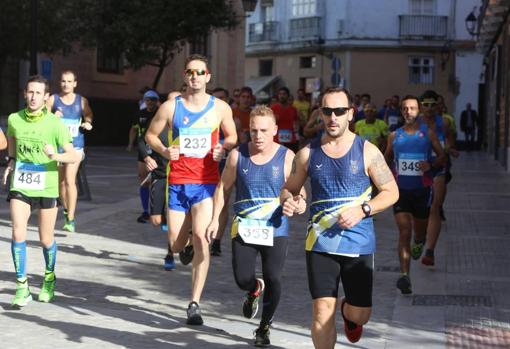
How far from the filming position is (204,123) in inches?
332

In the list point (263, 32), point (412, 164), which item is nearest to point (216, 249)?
point (412, 164)

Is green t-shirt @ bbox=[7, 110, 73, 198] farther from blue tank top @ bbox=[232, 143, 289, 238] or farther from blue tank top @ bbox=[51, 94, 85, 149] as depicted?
blue tank top @ bbox=[51, 94, 85, 149]

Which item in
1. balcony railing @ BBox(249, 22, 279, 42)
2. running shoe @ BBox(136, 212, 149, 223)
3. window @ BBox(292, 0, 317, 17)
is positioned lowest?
running shoe @ BBox(136, 212, 149, 223)

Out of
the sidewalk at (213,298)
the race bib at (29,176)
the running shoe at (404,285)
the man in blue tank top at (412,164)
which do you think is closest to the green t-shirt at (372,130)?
the sidewalk at (213,298)

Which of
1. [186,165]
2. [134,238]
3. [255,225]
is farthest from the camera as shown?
[134,238]

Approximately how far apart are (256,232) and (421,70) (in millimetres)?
52120

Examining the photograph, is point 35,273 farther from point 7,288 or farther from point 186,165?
point 186,165

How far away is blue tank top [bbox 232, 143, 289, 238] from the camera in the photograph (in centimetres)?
738

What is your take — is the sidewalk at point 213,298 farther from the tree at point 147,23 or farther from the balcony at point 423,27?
the balcony at point 423,27

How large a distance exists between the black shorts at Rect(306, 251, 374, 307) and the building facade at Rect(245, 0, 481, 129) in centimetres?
5090

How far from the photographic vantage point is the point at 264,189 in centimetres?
739

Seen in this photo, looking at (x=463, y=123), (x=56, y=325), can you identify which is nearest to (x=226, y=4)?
(x=463, y=123)

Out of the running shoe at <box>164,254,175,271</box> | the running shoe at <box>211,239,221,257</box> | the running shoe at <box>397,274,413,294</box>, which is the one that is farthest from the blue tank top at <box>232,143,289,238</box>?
the running shoe at <box>211,239,221,257</box>

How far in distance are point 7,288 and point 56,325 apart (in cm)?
164
